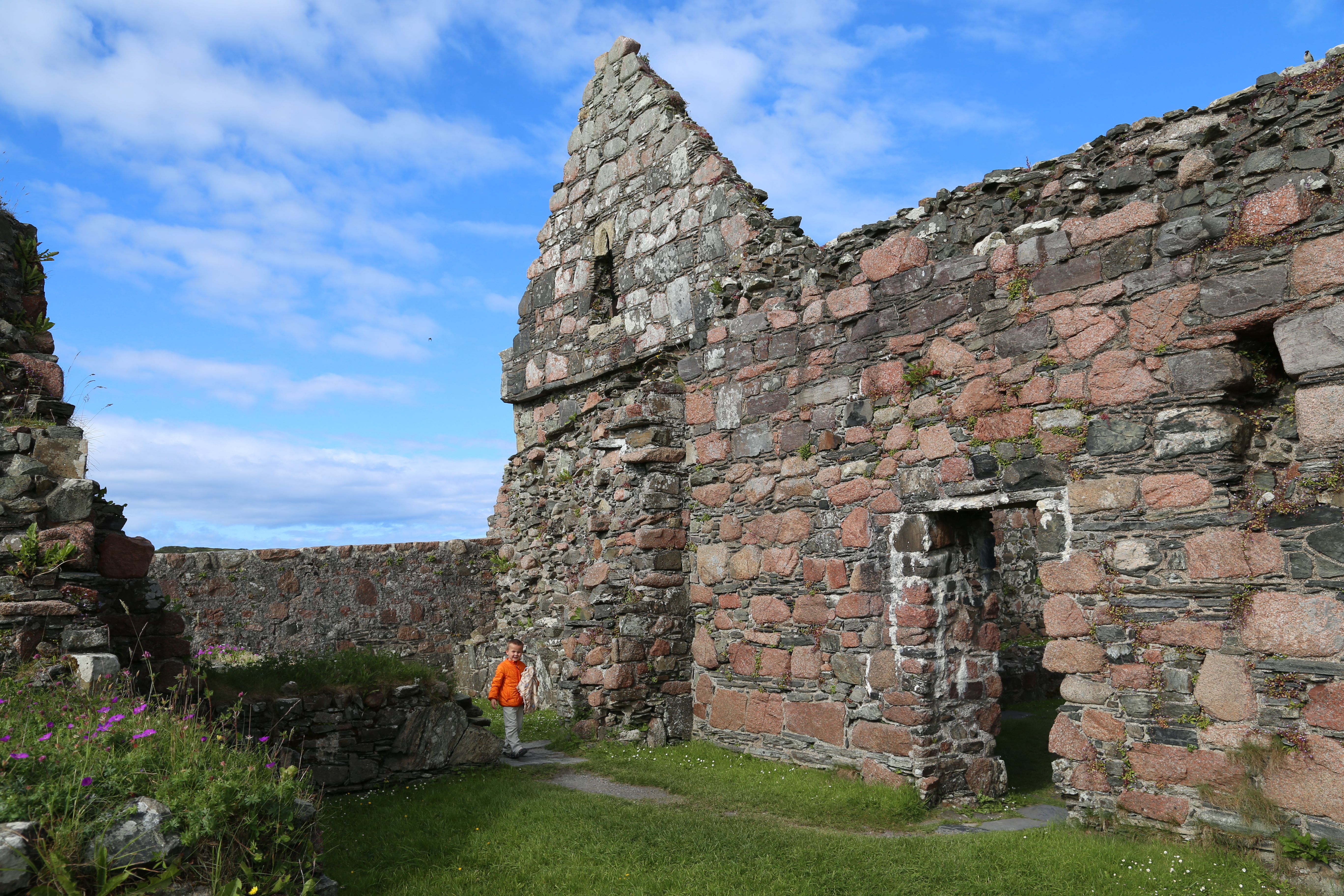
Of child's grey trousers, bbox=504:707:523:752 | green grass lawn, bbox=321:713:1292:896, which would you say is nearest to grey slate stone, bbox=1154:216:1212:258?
green grass lawn, bbox=321:713:1292:896

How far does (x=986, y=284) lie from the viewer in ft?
24.0

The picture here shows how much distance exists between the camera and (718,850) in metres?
6.00

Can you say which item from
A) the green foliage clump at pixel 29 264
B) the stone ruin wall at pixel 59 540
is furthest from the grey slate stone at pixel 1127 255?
the green foliage clump at pixel 29 264

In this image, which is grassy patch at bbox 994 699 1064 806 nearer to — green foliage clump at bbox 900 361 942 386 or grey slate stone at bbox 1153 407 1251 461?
grey slate stone at bbox 1153 407 1251 461

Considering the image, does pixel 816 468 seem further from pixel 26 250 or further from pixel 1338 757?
pixel 26 250

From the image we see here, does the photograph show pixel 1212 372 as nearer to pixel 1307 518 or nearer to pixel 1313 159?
pixel 1307 518

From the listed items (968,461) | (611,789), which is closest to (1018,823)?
(968,461)

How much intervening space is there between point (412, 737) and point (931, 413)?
556cm

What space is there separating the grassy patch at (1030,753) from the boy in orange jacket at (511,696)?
4.85 m

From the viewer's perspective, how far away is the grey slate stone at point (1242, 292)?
5664 mm

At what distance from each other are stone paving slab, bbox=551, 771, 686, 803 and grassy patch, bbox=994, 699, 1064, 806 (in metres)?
3.10

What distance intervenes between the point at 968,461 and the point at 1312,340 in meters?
2.52

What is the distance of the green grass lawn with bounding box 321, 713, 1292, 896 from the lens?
5.32 m

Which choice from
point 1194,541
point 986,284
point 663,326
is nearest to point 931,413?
point 986,284
